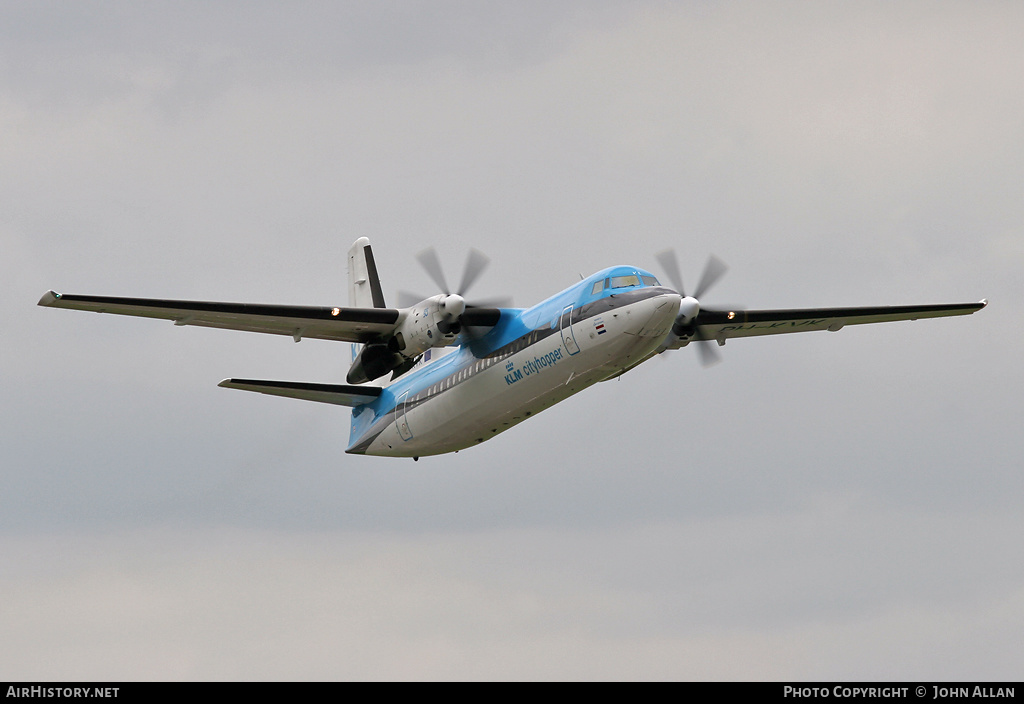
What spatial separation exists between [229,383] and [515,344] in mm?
8500

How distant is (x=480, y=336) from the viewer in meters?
31.6

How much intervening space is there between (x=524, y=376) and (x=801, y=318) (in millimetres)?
9404

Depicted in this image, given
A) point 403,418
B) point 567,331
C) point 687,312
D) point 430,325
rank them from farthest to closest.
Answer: point 403,418 < point 430,325 < point 687,312 < point 567,331

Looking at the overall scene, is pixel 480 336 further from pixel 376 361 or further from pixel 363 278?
pixel 363 278

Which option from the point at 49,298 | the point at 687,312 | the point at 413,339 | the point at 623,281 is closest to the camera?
the point at 49,298

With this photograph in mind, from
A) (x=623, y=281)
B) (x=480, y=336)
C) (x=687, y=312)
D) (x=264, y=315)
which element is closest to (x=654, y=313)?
(x=623, y=281)

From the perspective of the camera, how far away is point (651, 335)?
93.6ft

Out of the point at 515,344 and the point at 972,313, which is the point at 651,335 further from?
the point at 972,313

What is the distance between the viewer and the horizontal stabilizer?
35375mm

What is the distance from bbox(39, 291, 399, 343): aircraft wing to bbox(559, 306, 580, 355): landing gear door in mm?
4336

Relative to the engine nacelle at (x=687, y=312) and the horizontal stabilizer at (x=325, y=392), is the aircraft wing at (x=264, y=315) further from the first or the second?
the engine nacelle at (x=687, y=312)

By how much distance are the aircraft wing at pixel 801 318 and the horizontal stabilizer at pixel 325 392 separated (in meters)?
9.35
